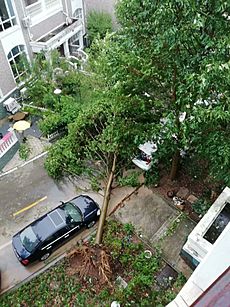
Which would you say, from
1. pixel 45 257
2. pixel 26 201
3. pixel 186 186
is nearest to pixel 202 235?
pixel 186 186

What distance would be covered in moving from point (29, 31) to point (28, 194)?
1174cm

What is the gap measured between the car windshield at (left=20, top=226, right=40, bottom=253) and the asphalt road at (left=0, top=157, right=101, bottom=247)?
4.11ft

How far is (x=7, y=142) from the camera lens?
18.1 metres

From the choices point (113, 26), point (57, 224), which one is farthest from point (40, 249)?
point (113, 26)

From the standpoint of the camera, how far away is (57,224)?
13.5 m

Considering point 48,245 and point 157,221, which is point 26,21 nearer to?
point 48,245

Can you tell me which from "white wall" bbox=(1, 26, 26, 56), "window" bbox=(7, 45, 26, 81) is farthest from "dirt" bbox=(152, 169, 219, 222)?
"white wall" bbox=(1, 26, 26, 56)

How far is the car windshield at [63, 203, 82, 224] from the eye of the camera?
13812 millimetres

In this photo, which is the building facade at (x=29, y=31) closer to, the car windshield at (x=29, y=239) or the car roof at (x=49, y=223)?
the car roof at (x=49, y=223)

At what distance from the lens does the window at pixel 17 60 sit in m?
20.9

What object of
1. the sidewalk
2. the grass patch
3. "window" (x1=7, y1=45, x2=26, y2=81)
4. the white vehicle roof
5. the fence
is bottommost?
the grass patch

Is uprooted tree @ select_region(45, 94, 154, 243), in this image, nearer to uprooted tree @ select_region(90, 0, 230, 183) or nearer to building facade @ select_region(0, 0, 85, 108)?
uprooted tree @ select_region(90, 0, 230, 183)

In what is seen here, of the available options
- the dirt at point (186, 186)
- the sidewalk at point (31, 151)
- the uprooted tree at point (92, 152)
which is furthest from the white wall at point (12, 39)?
the dirt at point (186, 186)

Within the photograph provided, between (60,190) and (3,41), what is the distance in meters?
10.3
